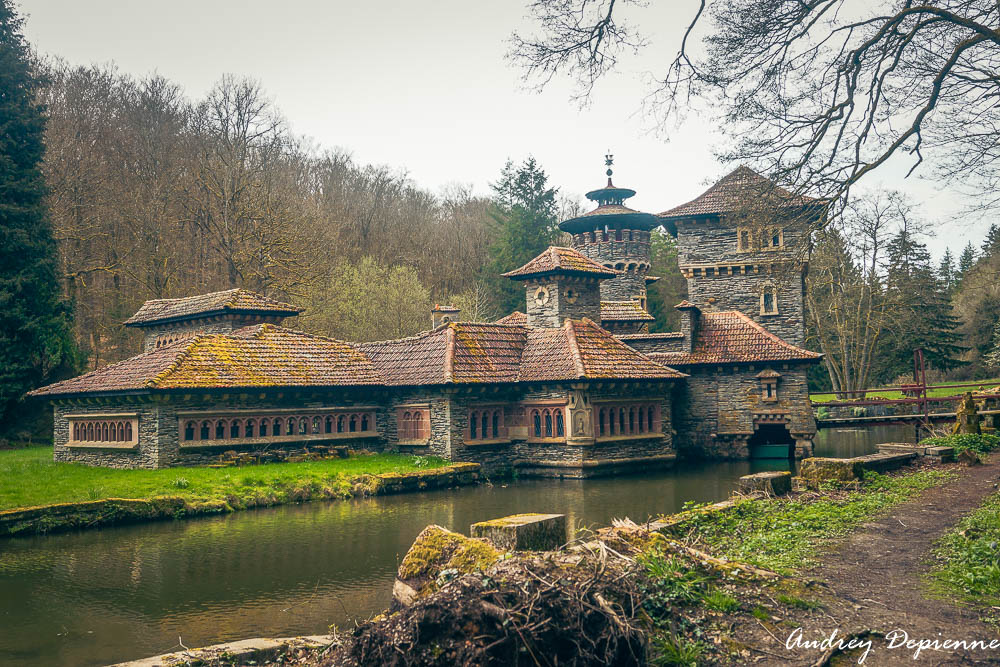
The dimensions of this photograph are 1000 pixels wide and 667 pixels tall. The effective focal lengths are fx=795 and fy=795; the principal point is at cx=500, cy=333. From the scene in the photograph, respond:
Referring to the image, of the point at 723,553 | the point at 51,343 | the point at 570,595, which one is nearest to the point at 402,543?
the point at 723,553

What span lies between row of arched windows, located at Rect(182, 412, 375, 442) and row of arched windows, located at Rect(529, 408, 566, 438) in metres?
5.22

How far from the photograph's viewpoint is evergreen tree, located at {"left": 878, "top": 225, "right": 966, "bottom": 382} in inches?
1708

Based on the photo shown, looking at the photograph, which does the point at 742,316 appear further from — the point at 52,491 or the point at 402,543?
the point at 52,491

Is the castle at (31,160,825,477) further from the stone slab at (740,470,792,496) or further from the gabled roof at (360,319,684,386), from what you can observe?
the stone slab at (740,470,792,496)

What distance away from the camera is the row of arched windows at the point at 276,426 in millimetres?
21625

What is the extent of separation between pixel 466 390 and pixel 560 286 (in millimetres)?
5420

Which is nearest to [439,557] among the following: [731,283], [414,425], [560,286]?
[414,425]

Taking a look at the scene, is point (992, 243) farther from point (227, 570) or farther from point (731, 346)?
point (227, 570)

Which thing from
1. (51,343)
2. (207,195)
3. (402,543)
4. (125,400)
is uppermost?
(207,195)

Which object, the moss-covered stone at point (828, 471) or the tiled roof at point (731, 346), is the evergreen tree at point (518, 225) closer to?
the tiled roof at point (731, 346)

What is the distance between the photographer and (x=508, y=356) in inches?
1040

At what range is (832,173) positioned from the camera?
36.7 feet

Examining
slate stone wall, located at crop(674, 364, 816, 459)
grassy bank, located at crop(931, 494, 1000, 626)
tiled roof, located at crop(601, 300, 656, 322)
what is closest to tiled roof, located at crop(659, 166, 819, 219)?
grassy bank, located at crop(931, 494, 1000, 626)

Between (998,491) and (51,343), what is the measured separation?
28.8 m
